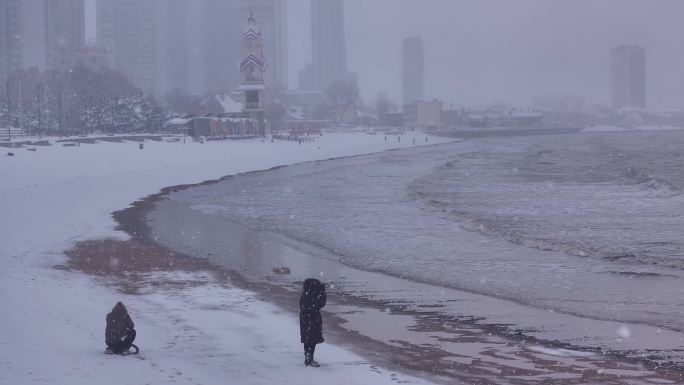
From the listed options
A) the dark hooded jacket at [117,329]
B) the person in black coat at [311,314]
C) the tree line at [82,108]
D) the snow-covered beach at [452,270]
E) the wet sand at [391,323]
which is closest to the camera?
the person in black coat at [311,314]

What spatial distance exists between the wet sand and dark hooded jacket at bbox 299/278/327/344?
58.4 inches

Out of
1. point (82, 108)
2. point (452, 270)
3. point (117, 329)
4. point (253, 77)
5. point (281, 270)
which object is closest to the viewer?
point (117, 329)

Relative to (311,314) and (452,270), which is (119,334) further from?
(452,270)

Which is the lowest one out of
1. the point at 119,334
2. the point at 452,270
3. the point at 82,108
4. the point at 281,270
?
the point at 452,270

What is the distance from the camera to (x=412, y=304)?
20.5 metres

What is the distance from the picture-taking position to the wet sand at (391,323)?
1445cm

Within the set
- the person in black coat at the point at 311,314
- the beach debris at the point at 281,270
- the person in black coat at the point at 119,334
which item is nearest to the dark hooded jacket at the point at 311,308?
the person in black coat at the point at 311,314

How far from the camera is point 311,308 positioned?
13516 mm

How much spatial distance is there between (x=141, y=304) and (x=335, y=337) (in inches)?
180

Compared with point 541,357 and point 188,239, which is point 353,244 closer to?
point 188,239

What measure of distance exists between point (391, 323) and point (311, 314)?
16.2ft

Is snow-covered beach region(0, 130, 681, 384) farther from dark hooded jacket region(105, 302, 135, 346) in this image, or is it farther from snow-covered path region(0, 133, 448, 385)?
dark hooded jacket region(105, 302, 135, 346)

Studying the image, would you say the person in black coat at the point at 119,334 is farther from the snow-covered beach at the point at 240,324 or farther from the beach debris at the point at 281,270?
the beach debris at the point at 281,270

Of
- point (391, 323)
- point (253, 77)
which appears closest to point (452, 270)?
point (391, 323)
